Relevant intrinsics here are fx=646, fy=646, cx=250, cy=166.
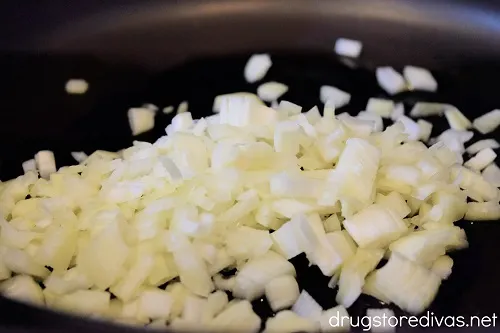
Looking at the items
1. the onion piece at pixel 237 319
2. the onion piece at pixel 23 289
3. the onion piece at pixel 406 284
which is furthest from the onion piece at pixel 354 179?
the onion piece at pixel 23 289

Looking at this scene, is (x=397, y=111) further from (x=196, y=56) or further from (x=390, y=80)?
(x=196, y=56)

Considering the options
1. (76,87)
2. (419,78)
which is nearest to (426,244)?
(419,78)

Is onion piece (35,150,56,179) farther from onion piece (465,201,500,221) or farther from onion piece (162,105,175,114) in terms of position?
onion piece (465,201,500,221)

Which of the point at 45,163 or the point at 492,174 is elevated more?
the point at 45,163

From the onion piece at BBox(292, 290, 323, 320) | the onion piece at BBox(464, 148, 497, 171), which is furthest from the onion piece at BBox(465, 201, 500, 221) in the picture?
the onion piece at BBox(292, 290, 323, 320)

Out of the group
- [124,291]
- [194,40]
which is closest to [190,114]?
[194,40]

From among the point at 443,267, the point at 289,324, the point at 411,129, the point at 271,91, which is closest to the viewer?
the point at 289,324

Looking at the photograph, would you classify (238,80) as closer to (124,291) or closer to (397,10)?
(397,10)
